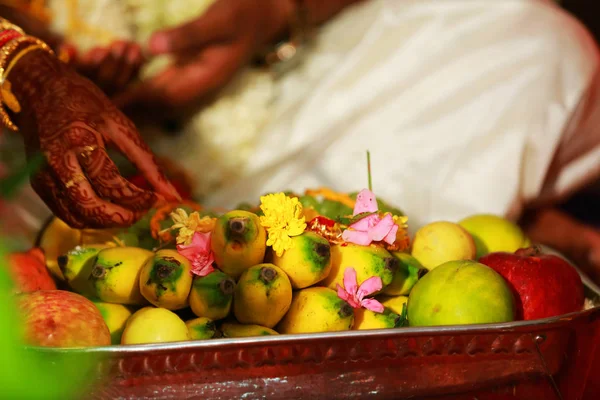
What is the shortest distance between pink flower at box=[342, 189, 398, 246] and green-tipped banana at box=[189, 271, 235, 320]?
14 cm

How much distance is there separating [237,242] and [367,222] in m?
0.14

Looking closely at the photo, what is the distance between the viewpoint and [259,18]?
4.12 feet

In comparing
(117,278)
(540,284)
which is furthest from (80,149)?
(540,284)

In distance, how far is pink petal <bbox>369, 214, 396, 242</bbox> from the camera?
0.62 meters

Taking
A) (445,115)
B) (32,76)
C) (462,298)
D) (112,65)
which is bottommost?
(445,115)

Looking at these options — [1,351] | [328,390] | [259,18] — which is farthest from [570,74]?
[1,351]

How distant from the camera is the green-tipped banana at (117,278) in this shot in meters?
0.60

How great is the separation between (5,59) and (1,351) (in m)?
0.50

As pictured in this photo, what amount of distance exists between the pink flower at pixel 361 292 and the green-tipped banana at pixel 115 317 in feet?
0.70

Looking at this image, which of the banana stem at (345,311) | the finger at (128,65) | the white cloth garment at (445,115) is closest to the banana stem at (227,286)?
the banana stem at (345,311)

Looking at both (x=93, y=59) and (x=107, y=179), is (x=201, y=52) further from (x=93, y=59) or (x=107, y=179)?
(x=107, y=179)

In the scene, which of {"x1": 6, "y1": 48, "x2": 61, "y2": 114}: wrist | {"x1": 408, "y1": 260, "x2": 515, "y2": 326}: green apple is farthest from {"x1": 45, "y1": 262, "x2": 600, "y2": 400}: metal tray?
{"x1": 6, "y1": 48, "x2": 61, "y2": 114}: wrist

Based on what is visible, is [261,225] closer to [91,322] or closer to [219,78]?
[91,322]

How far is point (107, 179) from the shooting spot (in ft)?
2.09
